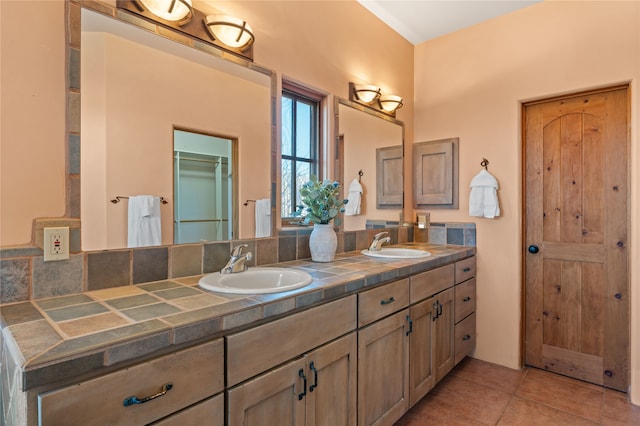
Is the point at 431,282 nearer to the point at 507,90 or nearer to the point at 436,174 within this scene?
the point at 436,174

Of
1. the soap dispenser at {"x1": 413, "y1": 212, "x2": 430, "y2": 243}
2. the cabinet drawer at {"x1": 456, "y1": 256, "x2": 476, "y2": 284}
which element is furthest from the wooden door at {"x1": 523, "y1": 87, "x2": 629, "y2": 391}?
the soap dispenser at {"x1": 413, "y1": 212, "x2": 430, "y2": 243}

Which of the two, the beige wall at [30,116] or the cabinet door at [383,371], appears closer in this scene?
the beige wall at [30,116]

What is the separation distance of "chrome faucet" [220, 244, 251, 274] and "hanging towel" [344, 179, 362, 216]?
0.98 metres

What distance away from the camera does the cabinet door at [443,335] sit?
2.12 metres

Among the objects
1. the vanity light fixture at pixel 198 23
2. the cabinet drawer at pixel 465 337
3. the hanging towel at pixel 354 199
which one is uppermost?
the vanity light fixture at pixel 198 23

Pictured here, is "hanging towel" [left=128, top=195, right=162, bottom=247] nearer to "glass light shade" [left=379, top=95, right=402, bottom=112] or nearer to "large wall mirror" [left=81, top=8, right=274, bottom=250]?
"large wall mirror" [left=81, top=8, right=274, bottom=250]

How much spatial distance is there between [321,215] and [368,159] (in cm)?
89

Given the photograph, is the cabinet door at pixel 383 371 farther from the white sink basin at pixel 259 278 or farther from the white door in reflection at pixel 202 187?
the white door in reflection at pixel 202 187

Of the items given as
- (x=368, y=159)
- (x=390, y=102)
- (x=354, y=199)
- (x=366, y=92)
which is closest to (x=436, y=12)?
(x=390, y=102)

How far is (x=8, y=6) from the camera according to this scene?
3.51 ft

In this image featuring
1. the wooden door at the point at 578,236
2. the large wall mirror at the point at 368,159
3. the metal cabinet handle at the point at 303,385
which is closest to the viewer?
the metal cabinet handle at the point at 303,385

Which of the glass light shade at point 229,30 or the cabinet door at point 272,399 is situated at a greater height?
the glass light shade at point 229,30

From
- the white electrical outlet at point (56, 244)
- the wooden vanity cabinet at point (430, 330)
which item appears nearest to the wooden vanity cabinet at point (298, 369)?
the wooden vanity cabinet at point (430, 330)

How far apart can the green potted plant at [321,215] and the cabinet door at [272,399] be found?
732 mm
